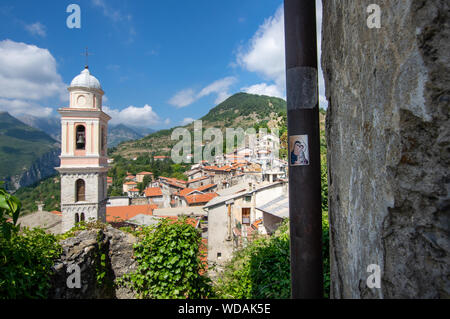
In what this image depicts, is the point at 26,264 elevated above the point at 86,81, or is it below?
→ below

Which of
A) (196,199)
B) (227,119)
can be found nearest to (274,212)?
(196,199)

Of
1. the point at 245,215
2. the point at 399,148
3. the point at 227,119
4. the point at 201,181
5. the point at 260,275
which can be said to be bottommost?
the point at 245,215

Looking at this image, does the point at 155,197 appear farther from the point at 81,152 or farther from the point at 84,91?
the point at 84,91

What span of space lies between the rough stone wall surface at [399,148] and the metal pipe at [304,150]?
1.00 feet

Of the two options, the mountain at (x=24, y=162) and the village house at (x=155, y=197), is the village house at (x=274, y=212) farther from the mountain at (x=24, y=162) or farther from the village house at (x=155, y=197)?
the mountain at (x=24, y=162)

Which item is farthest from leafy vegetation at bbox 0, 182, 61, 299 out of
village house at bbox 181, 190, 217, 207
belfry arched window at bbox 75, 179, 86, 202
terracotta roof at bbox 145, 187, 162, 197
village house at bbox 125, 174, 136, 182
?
village house at bbox 125, 174, 136, 182

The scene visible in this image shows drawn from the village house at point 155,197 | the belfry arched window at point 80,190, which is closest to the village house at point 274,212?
the belfry arched window at point 80,190

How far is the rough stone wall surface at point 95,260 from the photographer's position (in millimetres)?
3807

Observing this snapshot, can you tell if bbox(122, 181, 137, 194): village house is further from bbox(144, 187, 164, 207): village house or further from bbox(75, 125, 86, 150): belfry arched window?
bbox(75, 125, 86, 150): belfry arched window

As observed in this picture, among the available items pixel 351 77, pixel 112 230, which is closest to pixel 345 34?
pixel 351 77

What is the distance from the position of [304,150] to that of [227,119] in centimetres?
12170

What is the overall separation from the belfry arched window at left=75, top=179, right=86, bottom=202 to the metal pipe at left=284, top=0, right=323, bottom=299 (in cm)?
2019

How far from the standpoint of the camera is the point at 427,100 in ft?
3.90

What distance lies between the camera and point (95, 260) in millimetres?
4570
